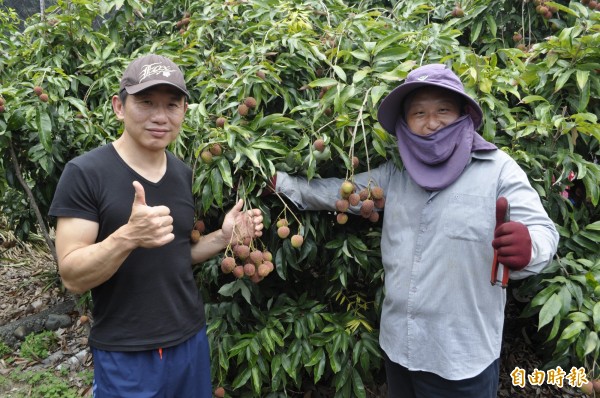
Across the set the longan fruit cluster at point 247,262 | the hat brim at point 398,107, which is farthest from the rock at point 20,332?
the hat brim at point 398,107

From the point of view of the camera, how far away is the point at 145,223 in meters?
1.25

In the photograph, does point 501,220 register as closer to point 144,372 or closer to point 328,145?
point 328,145

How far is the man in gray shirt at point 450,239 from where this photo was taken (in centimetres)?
148

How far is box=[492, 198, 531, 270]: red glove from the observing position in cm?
132

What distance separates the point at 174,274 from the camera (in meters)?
1.54

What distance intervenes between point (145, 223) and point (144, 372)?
0.52m

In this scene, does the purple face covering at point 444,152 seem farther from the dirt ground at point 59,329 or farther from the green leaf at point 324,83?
the dirt ground at point 59,329

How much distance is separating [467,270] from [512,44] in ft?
6.10

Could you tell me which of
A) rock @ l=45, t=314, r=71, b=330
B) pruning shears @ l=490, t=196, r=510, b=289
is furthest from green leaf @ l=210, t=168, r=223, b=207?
rock @ l=45, t=314, r=71, b=330

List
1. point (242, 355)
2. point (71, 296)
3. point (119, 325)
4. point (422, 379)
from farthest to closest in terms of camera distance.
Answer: point (71, 296) → point (242, 355) → point (422, 379) → point (119, 325)

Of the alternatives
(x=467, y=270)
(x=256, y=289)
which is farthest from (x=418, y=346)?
(x=256, y=289)

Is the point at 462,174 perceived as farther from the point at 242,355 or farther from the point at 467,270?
the point at 242,355

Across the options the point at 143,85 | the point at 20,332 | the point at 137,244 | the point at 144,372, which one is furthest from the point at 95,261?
the point at 20,332

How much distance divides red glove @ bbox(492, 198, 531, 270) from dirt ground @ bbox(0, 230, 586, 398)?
1.40 metres
